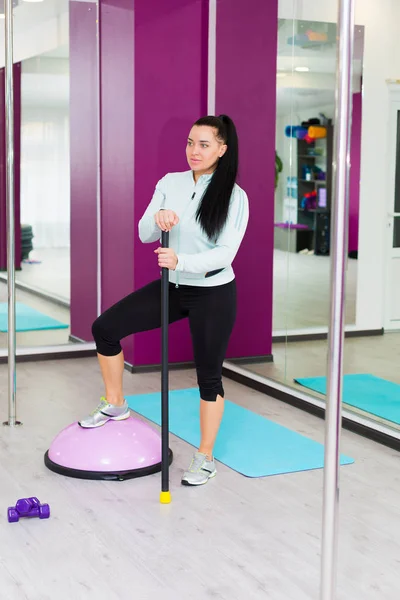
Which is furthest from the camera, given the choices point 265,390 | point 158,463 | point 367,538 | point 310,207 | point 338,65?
point 265,390

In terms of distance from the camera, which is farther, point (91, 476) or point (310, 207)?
point (310, 207)

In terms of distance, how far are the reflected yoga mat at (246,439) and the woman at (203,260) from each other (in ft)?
0.86

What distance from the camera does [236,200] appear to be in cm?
322

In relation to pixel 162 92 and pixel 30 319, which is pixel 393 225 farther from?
pixel 30 319

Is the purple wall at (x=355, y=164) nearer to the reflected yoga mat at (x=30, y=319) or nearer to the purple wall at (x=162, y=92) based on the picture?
the purple wall at (x=162, y=92)

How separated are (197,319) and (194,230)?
34 centimetres

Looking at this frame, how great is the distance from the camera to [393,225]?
152 inches

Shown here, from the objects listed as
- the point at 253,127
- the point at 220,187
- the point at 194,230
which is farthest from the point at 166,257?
the point at 253,127

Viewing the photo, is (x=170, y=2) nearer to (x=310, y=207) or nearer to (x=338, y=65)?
(x=310, y=207)

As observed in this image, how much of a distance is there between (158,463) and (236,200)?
1.08 m

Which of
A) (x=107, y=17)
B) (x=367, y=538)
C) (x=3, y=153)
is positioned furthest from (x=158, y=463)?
(x=107, y=17)

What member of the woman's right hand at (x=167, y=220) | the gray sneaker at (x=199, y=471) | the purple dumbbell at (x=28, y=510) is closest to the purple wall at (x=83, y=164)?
the gray sneaker at (x=199, y=471)

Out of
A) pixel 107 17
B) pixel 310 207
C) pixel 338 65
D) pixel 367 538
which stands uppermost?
pixel 107 17

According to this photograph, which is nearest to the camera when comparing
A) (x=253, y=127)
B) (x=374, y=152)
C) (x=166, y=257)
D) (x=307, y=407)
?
(x=166, y=257)
